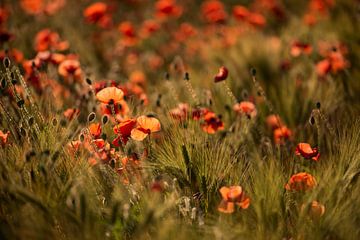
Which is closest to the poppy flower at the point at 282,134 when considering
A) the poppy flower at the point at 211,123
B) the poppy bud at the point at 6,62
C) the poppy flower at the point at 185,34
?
the poppy flower at the point at 211,123

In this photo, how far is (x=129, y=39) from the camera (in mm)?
3055

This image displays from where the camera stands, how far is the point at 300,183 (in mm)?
1245

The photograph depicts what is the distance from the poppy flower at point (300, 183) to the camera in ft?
4.07

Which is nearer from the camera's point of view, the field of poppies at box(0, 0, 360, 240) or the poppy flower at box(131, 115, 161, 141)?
the field of poppies at box(0, 0, 360, 240)

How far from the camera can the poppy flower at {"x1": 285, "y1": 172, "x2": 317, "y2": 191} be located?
A: 124 centimetres

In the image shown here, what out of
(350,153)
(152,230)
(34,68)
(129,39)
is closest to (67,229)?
(152,230)

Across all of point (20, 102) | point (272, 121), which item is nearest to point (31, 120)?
point (20, 102)

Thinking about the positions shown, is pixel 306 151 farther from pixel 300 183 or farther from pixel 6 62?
pixel 6 62

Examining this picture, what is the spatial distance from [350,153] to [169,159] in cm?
47

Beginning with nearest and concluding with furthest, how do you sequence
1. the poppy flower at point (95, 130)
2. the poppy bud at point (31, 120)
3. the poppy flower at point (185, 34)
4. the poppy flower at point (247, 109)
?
the poppy bud at point (31, 120) → the poppy flower at point (95, 130) → the poppy flower at point (247, 109) → the poppy flower at point (185, 34)

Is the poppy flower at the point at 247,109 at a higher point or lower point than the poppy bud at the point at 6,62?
lower

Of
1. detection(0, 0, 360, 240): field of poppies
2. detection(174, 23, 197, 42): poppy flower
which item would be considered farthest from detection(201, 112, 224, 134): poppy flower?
detection(174, 23, 197, 42): poppy flower

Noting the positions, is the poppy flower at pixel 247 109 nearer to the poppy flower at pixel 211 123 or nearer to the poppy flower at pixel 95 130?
the poppy flower at pixel 211 123

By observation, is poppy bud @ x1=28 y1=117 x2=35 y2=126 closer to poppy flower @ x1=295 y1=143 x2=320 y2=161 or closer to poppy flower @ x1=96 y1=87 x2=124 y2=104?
poppy flower @ x1=96 y1=87 x2=124 y2=104
